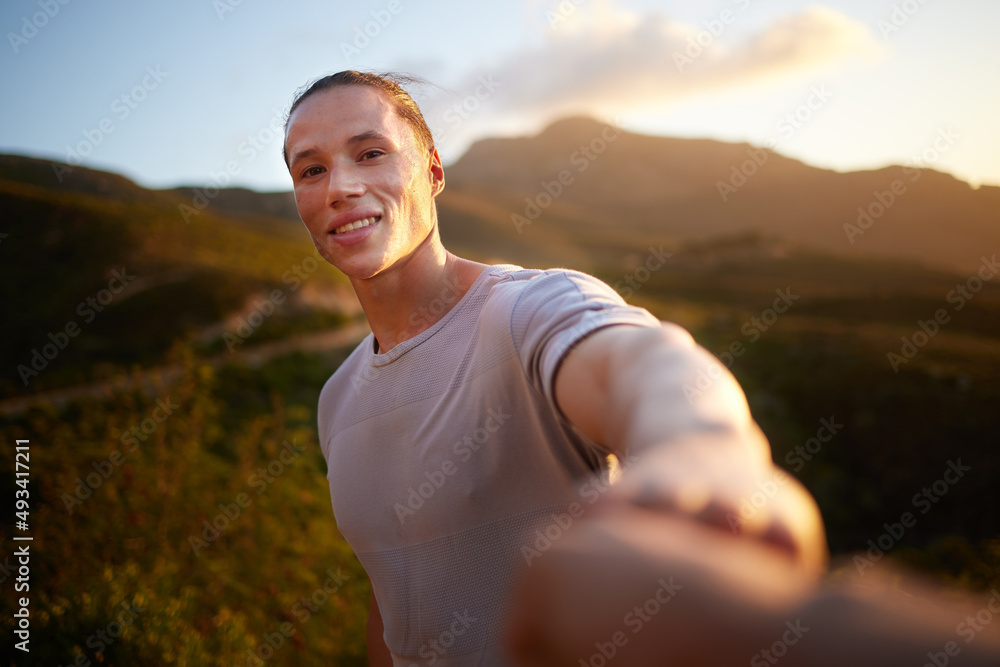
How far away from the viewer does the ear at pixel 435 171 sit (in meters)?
2.19

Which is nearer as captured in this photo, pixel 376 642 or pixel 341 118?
pixel 341 118

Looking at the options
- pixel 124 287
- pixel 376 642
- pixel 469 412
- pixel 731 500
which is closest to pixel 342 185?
pixel 469 412

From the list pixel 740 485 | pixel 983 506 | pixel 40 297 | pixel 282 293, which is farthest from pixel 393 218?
pixel 40 297

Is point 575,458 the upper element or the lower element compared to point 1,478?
upper

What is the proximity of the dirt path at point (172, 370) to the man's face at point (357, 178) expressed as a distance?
547cm

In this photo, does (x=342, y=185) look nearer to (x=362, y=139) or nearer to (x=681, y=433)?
(x=362, y=139)

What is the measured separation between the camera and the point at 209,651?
134 inches

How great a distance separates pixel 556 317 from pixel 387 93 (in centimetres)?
128

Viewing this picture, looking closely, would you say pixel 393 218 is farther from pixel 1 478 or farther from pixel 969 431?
pixel 969 431

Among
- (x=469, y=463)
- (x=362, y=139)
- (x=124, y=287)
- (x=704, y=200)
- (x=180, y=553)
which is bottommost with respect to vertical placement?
(x=704, y=200)

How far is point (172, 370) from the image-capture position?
35.5 feet

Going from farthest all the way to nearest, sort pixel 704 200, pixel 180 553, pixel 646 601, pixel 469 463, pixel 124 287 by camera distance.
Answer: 1. pixel 704 200
2. pixel 124 287
3. pixel 180 553
4. pixel 469 463
5. pixel 646 601

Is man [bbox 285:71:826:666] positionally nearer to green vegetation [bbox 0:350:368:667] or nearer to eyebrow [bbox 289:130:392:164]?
eyebrow [bbox 289:130:392:164]

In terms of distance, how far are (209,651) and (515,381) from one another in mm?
3236
